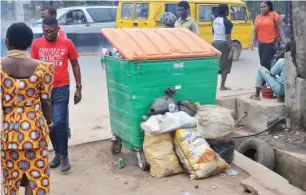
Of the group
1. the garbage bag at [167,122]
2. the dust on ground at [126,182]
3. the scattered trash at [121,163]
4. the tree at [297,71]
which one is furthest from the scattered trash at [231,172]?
the tree at [297,71]

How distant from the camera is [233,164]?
5137mm

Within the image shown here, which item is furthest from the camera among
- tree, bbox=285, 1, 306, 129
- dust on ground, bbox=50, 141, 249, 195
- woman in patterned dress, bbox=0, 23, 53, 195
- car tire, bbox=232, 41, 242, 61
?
car tire, bbox=232, 41, 242, 61

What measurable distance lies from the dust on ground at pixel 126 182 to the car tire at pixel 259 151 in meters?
0.57

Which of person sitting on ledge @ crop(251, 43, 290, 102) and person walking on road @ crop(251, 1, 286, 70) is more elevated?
person walking on road @ crop(251, 1, 286, 70)

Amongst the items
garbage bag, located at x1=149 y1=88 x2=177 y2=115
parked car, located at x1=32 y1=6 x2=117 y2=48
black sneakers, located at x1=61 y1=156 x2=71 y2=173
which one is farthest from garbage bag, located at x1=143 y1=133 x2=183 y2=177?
parked car, located at x1=32 y1=6 x2=117 y2=48

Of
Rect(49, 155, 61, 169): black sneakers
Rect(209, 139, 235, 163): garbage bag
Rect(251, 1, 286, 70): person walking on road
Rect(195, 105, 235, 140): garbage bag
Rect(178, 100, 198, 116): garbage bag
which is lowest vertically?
Rect(49, 155, 61, 169): black sneakers

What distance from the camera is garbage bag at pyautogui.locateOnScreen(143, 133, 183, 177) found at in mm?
4863

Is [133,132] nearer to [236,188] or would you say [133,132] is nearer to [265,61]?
[236,188]

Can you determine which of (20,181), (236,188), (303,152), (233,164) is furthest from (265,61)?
(20,181)

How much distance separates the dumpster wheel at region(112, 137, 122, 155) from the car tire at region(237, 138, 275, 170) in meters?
1.40

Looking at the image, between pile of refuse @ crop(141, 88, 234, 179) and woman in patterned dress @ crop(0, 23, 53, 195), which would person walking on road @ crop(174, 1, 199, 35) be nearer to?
pile of refuse @ crop(141, 88, 234, 179)

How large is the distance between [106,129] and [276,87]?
2301mm

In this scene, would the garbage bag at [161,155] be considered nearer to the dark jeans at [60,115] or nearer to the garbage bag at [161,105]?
the garbage bag at [161,105]

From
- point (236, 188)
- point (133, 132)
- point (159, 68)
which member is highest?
point (159, 68)
